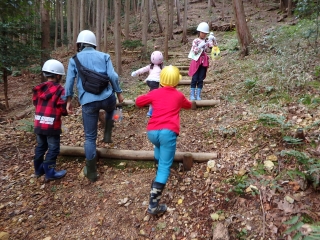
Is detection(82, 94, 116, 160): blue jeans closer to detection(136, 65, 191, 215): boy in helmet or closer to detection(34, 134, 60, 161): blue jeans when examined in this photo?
detection(34, 134, 60, 161): blue jeans

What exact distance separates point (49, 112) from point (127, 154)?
136 centimetres

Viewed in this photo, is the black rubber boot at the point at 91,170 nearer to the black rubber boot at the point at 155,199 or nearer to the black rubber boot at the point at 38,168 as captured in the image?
the black rubber boot at the point at 38,168

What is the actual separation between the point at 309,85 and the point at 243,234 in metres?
3.77

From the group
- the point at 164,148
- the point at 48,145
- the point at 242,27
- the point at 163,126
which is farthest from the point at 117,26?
the point at 164,148

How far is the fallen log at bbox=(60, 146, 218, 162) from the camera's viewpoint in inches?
149

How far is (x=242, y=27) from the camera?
30.1 feet

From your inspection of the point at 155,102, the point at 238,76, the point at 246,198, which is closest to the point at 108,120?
the point at 155,102

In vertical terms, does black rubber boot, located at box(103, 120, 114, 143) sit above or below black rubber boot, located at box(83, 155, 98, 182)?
above

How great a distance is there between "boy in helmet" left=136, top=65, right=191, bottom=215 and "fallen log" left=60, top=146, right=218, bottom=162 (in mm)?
730

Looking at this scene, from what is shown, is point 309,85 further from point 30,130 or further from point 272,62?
point 30,130

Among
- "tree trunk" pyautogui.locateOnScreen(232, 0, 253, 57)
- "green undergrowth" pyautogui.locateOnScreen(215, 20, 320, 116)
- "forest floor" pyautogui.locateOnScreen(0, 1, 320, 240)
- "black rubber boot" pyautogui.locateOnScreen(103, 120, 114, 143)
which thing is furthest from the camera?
"tree trunk" pyautogui.locateOnScreen(232, 0, 253, 57)

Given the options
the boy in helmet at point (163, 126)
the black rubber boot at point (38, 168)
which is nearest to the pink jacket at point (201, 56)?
the boy in helmet at point (163, 126)

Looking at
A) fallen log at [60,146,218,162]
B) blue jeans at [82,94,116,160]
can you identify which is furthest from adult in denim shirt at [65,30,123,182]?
fallen log at [60,146,218,162]

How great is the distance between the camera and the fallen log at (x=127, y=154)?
3789 mm
